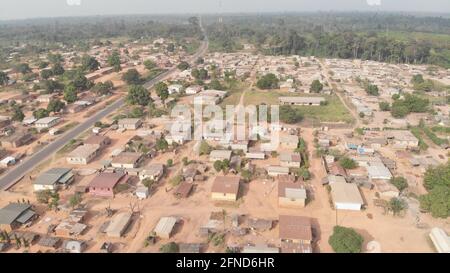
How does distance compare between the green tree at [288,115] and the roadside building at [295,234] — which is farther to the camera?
the green tree at [288,115]

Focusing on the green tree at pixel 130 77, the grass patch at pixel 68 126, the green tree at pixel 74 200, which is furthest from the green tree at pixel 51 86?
the green tree at pixel 74 200

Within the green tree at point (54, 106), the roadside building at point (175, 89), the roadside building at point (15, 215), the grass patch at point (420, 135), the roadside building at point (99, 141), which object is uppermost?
the roadside building at point (175, 89)

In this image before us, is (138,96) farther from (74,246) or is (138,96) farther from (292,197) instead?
(292,197)

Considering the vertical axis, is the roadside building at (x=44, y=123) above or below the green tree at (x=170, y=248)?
above

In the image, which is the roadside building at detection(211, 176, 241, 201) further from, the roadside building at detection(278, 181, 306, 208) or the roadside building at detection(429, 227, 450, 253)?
the roadside building at detection(429, 227, 450, 253)

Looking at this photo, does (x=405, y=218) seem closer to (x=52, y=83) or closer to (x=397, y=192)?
(x=397, y=192)

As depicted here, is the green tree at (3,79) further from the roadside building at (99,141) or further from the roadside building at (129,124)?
the roadside building at (99,141)
